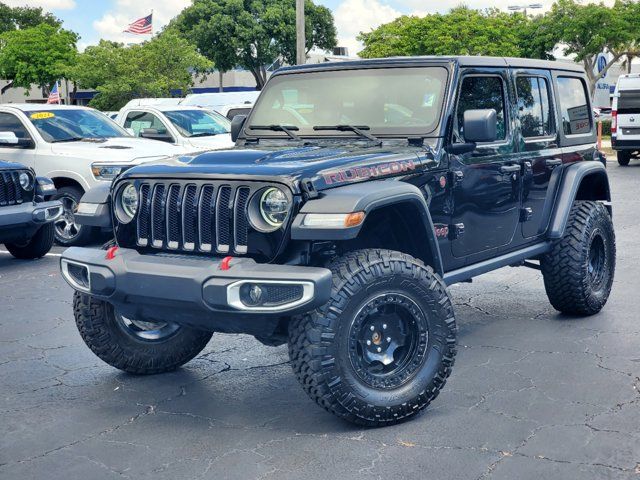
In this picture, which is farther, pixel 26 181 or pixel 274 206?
pixel 26 181

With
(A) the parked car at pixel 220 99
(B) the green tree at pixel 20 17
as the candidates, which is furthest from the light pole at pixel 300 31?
(B) the green tree at pixel 20 17

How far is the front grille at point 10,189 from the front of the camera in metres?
9.46

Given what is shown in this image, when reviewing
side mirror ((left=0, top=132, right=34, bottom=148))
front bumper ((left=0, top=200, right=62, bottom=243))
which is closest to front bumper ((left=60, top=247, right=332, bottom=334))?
front bumper ((left=0, top=200, right=62, bottom=243))

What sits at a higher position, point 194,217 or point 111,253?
point 194,217

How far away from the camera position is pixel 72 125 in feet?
39.5

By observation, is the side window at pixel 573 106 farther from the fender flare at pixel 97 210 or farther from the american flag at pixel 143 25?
the american flag at pixel 143 25

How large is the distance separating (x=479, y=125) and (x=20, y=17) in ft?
237

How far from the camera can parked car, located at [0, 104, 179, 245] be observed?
11086mm

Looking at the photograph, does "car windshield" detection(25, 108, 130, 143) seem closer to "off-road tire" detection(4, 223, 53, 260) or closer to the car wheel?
the car wheel

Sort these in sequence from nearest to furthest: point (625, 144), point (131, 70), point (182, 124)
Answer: point (182, 124) → point (625, 144) → point (131, 70)

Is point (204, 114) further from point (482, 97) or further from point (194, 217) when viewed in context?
point (194, 217)

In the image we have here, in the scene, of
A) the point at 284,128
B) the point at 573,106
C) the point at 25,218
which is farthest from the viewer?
the point at 25,218

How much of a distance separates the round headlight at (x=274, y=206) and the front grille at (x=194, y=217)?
7 centimetres

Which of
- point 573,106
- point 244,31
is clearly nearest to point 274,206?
point 573,106
